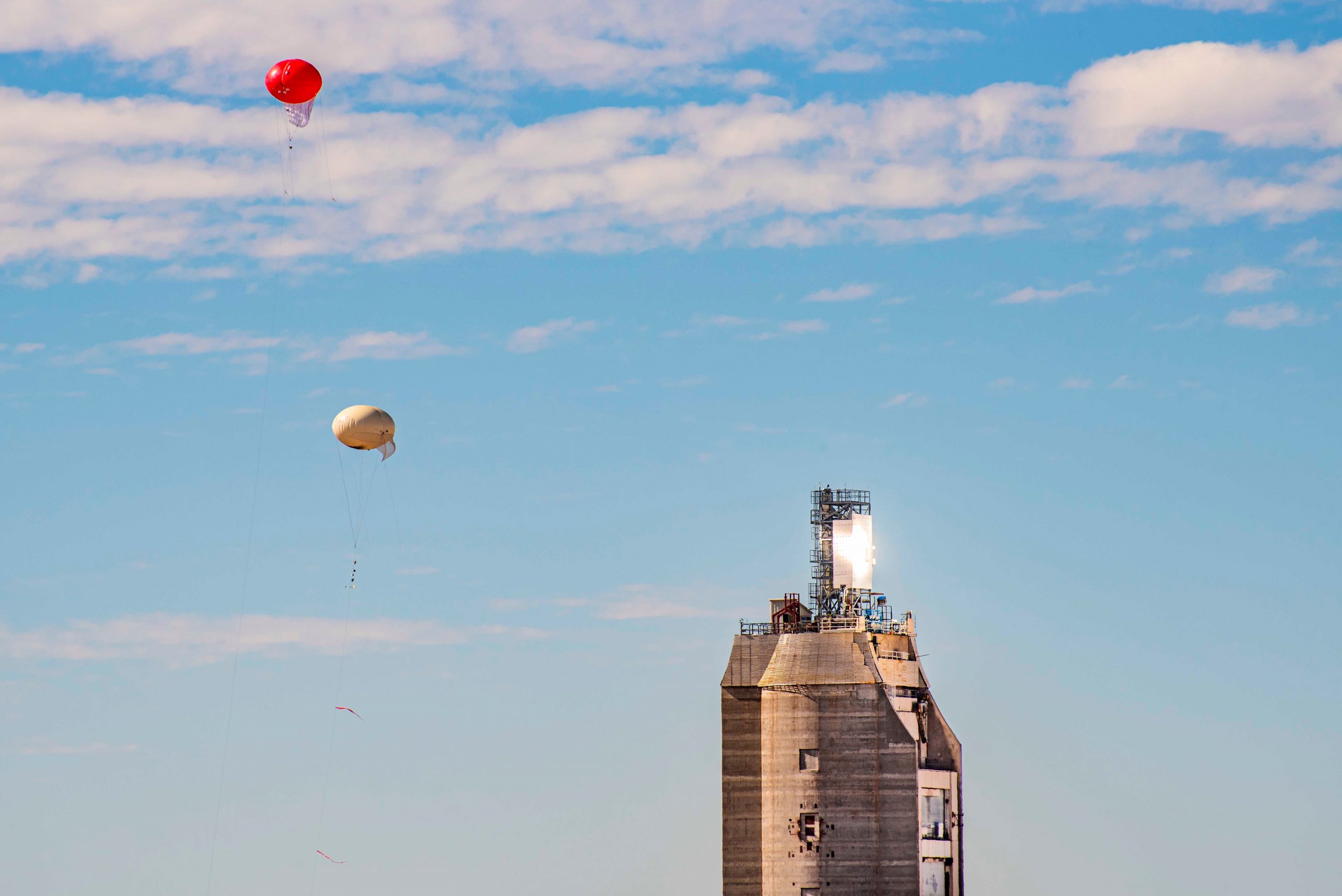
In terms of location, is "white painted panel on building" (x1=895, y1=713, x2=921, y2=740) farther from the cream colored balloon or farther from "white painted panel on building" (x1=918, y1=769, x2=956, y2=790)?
the cream colored balloon

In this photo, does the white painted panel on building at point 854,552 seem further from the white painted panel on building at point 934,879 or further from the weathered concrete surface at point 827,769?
the white painted panel on building at point 934,879

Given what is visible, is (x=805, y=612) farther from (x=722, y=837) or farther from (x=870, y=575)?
(x=722, y=837)

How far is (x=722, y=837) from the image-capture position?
170375 mm

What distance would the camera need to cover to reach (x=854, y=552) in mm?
176625

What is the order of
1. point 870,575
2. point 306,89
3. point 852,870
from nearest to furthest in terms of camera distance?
point 306,89 < point 852,870 < point 870,575

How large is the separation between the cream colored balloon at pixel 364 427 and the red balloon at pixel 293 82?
71.7 feet

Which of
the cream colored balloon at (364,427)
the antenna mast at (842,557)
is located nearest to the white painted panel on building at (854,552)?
the antenna mast at (842,557)

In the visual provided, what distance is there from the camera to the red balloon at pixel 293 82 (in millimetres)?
143000

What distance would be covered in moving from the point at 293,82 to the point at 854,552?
61991 millimetres

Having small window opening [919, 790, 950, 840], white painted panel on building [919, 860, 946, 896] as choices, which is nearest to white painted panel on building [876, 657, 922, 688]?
small window opening [919, 790, 950, 840]

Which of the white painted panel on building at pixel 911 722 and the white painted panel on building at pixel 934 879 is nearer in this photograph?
the white painted panel on building at pixel 934 879

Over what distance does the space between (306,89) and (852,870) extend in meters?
71.9

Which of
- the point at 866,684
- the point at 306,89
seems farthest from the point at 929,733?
the point at 306,89

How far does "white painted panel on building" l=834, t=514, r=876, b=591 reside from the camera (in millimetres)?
175750
